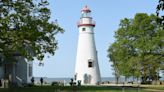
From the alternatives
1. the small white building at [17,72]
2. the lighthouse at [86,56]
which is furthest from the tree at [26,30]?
the lighthouse at [86,56]

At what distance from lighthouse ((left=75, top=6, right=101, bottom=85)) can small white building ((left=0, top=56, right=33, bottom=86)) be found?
11944 millimetres

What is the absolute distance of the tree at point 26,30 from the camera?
27.8 m

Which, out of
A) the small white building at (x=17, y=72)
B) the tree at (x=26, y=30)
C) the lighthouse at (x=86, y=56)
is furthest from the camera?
the lighthouse at (x=86, y=56)

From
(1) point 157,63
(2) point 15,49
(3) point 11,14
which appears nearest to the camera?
(3) point 11,14

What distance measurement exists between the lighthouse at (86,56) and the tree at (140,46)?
481 centimetres

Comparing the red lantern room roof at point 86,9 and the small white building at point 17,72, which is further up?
the red lantern room roof at point 86,9

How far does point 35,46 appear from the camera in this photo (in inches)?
1187

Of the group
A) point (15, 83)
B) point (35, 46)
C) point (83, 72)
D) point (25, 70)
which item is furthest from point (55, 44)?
point (83, 72)

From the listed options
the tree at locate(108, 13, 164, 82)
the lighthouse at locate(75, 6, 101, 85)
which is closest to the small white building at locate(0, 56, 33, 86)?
the lighthouse at locate(75, 6, 101, 85)

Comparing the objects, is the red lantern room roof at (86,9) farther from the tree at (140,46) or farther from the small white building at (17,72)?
the small white building at (17,72)

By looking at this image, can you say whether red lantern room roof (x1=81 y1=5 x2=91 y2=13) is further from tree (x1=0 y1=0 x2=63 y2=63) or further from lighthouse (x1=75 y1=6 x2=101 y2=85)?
tree (x1=0 y1=0 x2=63 y2=63)

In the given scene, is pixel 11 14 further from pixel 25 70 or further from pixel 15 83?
pixel 25 70

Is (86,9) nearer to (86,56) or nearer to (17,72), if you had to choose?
(86,56)

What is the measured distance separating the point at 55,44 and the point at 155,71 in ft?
108
